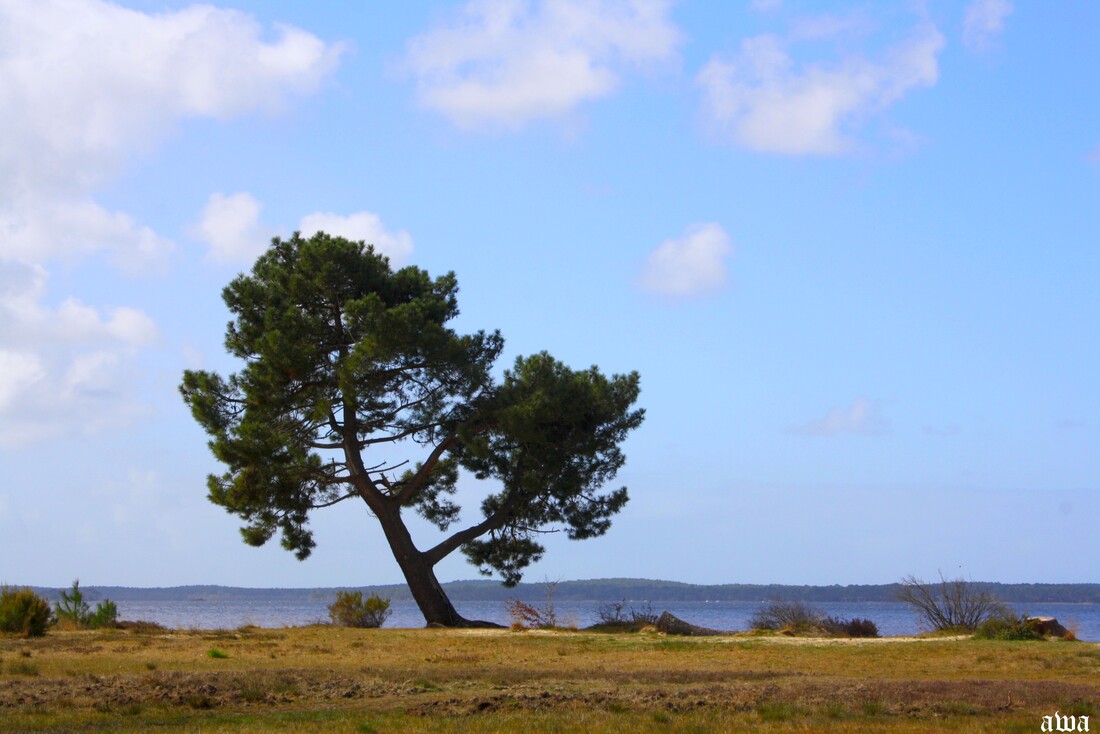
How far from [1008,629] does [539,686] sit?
13.5 meters

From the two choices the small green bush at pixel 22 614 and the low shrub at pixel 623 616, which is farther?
the low shrub at pixel 623 616

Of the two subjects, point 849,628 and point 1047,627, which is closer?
point 1047,627

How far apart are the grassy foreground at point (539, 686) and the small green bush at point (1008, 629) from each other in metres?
1.64

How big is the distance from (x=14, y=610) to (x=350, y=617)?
8824 mm

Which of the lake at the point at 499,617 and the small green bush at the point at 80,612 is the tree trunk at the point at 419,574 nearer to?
the lake at the point at 499,617

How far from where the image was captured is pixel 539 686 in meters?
13.0

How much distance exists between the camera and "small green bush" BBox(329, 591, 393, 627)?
29.5m

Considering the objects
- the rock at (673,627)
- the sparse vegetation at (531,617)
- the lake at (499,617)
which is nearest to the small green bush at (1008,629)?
the lake at (499,617)

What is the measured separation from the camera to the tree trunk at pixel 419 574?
92.5ft

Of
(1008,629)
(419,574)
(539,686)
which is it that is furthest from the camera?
(419,574)

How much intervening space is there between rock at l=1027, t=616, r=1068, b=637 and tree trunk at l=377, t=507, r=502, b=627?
12.9 metres

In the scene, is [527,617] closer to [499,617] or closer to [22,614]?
[22,614]

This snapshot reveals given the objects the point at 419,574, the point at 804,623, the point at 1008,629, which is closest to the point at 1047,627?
the point at 1008,629

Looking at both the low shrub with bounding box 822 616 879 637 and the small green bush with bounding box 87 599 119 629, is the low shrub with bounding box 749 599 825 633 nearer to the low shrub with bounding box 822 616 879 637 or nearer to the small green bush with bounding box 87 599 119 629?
the low shrub with bounding box 822 616 879 637
